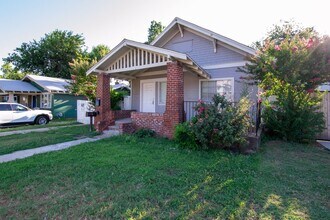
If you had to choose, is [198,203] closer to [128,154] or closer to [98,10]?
[128,154]

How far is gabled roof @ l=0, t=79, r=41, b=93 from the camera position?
775 inches

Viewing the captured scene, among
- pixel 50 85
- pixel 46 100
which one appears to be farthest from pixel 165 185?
pixel 46 100

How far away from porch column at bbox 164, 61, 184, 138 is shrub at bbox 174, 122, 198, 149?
1.16 metres

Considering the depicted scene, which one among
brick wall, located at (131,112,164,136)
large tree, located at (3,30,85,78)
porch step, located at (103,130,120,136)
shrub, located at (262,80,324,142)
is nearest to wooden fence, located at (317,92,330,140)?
shrub, located at (262,80,324,142)

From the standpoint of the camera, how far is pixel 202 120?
612cm

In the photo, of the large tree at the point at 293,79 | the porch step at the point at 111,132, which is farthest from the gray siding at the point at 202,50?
the porch step at the point at 111,132

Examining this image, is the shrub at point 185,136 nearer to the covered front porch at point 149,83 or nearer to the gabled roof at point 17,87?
the covered front porch at point 149,83

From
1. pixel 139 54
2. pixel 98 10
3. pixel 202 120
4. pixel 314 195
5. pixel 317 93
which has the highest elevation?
pixel 98 10

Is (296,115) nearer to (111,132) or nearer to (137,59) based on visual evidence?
(137,59)

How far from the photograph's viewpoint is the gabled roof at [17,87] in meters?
19.7

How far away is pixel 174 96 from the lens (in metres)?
7.70

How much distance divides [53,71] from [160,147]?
36255 millimetres

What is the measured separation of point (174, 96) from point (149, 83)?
15.0 feet

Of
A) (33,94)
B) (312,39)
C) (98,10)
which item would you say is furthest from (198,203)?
(33,94)
